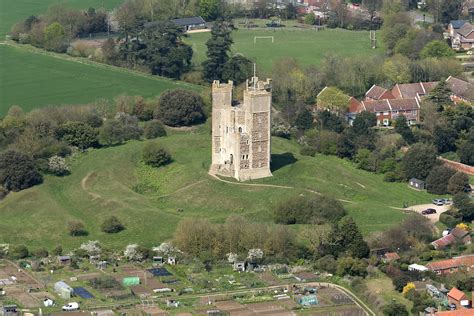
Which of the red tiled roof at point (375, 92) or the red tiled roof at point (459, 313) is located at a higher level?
the red tiled roof at point (459, 313)

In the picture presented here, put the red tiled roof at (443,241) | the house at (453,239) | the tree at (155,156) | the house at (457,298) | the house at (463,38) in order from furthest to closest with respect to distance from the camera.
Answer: the house at (463,38) < the tree at (155,156) < the house at (453,239) < the red tiled roof at (443,241) < the house at (457,298)

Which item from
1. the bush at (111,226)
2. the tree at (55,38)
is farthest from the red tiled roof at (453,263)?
the tree at (55,38)

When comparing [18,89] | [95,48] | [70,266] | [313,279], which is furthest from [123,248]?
[95,48]

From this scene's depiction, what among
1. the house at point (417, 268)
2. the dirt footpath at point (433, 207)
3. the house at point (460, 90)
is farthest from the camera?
the house at point (460, 90)

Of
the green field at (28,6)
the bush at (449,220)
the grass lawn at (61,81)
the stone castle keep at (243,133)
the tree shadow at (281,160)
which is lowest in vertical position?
the bush at (449,220)

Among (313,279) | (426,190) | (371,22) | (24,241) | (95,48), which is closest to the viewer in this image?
(313,279)

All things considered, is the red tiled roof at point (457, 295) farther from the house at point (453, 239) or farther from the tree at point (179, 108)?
the tree at point (179, 108)

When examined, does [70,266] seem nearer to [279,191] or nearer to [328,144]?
[279,191]
